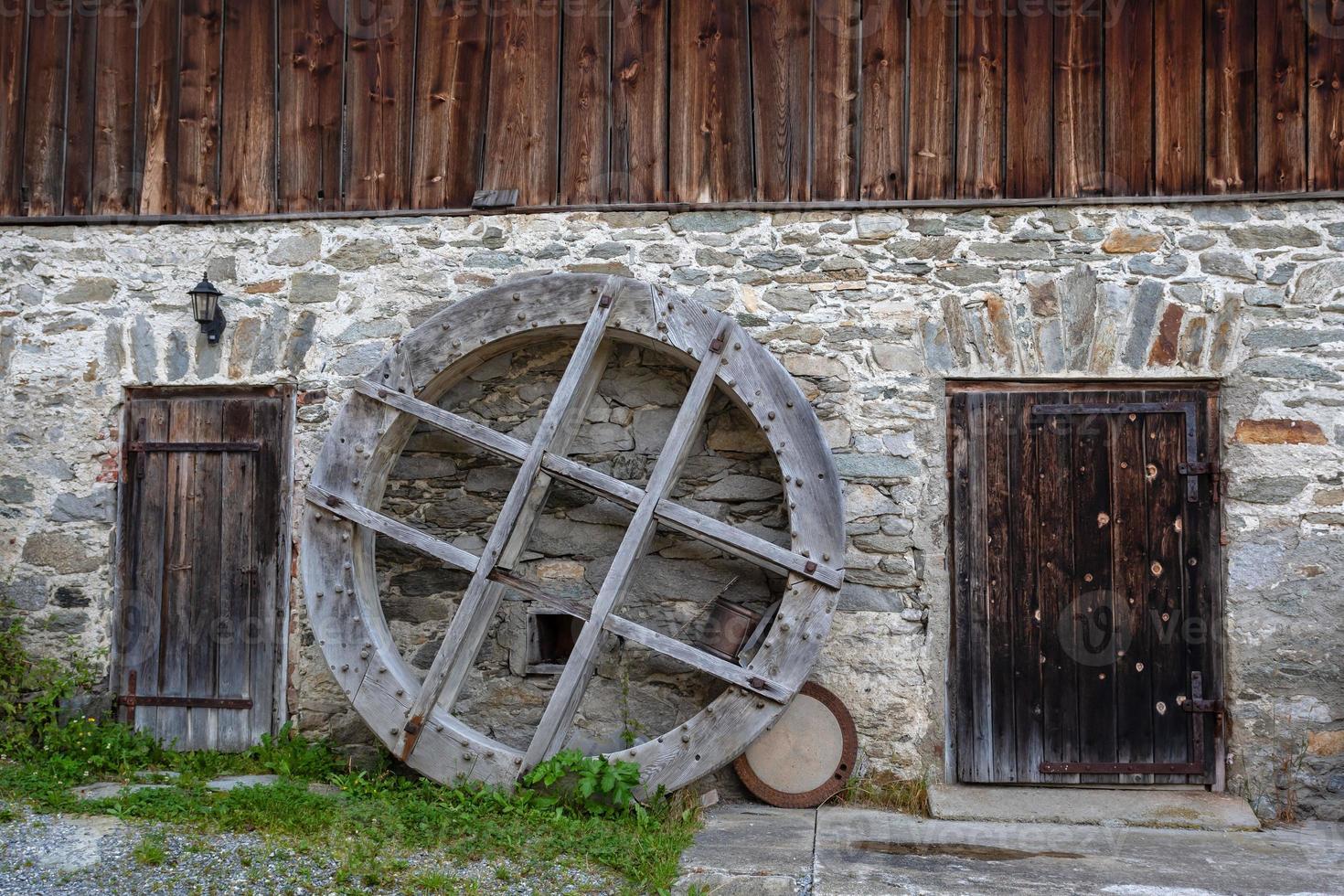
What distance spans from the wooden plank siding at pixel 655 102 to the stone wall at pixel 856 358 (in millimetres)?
186

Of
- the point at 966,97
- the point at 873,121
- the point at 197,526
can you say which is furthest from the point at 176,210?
the point at 966,97

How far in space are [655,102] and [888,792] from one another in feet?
10.8

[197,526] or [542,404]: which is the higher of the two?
[542,404]

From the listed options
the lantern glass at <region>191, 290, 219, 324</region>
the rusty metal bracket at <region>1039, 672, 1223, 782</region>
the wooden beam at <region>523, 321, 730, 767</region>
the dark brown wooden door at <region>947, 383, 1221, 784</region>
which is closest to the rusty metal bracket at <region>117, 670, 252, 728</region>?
the wooden beam at <region>523, 321, 730, 767</region>

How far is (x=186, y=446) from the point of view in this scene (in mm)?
4914

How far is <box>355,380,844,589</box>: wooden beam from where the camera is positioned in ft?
13.6

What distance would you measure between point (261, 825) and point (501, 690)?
1184 mm

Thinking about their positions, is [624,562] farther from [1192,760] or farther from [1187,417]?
[1192,760]

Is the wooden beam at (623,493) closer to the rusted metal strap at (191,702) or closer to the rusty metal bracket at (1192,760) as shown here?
the rusty metal bracket at (1192,760)

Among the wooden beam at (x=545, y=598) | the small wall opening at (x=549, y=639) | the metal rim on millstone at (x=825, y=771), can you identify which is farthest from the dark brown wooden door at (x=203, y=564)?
the metal rim on millstone at (x=825, y=771)

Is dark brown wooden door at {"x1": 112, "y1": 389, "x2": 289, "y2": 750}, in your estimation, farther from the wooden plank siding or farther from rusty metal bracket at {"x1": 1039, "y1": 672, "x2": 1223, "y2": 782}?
rusty metal bracket at {"x1": 1039, "y1": 672, "x2": 1223, "y2": 782}

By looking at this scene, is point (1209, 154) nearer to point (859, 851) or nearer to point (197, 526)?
point (859, 851)

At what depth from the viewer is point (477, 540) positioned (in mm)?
4738

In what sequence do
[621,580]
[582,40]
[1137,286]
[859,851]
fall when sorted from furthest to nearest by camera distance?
1. [582,40]
2. [1137,286]
3. [621,580]
4. [859,851]
